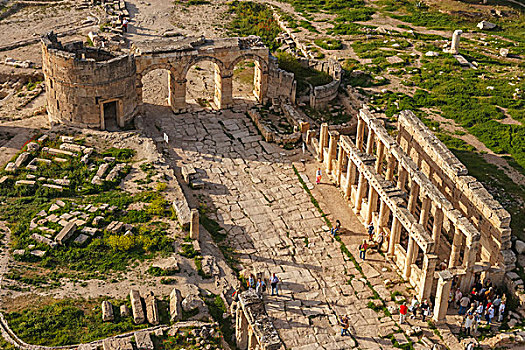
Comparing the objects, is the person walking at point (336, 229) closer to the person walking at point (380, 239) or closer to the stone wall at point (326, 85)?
the person walking at point (380, 239)

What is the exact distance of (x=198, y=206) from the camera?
36.3 meters

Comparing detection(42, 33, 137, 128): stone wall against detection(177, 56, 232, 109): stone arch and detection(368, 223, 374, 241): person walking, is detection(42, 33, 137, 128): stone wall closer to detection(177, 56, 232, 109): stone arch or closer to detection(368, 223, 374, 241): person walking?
detection(177, 56, 232, 109): stone arch

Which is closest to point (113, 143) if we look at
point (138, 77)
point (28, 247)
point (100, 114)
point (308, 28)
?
point (100, 114)

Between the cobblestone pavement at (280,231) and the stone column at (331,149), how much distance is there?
1.88 meters

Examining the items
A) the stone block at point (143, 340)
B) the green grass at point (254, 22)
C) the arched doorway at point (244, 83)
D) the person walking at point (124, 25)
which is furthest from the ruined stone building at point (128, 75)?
the stone block at point (143, 340)

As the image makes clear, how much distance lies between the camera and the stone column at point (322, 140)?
131 ft

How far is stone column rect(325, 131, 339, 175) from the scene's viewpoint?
38594mm

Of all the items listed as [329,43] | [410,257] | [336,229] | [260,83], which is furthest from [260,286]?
[329,43]

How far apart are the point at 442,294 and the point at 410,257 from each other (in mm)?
2623

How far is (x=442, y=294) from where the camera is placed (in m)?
29.5

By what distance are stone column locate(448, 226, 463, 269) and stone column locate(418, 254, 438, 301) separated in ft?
4.75

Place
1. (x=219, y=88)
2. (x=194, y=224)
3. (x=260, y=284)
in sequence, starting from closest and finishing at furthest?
(x=260, y=284)
(x=194, y=224)
(x=219, y=88)

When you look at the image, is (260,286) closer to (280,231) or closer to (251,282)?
(251,282)

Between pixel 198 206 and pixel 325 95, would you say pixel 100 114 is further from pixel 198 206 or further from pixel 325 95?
pixel 325 95
